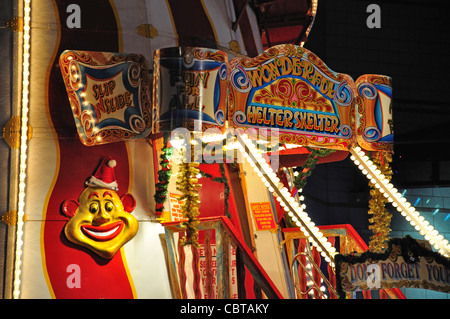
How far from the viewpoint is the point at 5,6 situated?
9.17 metres

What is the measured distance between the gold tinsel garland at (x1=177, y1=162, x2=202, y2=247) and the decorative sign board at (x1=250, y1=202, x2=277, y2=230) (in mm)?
2858

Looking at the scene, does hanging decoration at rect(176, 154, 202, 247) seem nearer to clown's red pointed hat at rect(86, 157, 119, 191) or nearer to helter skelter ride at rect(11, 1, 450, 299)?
helter skelter ride at rect(11, 1, 450, 299)

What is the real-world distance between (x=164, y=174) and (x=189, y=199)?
1.84 ft

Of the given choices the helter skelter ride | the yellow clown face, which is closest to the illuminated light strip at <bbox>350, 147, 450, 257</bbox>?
the helter skelter ride

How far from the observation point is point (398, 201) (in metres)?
9.84

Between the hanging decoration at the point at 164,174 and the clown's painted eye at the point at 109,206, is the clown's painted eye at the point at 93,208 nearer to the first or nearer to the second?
the clown's painted eye at the point at 109,206

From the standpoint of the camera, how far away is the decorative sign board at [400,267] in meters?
8.45

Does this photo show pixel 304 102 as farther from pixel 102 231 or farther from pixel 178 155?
pixel 102 231

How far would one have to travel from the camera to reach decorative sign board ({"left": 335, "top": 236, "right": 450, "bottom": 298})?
8.45m

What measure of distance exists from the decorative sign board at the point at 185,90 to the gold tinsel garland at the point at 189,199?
25.7 inches

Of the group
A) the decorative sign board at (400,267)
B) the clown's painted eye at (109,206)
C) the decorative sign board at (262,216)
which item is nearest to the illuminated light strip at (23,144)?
the clown's painted eye at (109,206)

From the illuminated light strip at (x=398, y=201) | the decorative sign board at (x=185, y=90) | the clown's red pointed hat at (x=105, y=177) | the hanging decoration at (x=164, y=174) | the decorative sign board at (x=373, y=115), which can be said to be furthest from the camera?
the decorative sign board at (x=373, y=115)

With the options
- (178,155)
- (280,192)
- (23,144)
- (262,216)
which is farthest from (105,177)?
(262,216)

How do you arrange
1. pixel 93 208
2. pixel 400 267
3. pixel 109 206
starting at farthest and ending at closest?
1. pixel 109 206
2. pixel 93 208
3. pixel 400 267
